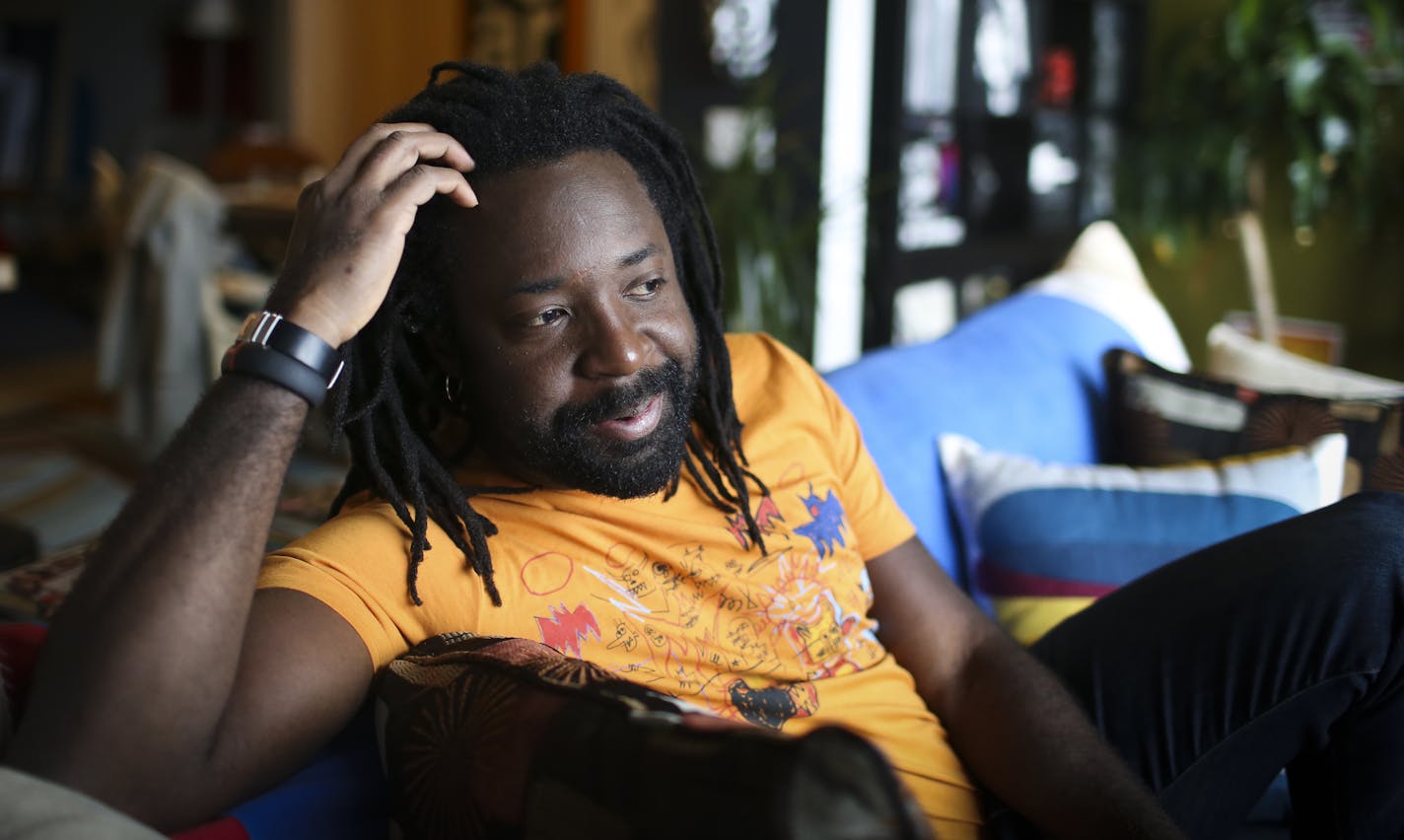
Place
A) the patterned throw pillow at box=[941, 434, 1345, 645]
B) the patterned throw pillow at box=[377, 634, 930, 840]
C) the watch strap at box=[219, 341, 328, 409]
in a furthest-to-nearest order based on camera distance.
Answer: the patterned throw pillow at box=[941, 434, 1345, 645], the watch strap at box=[219, 341, 328, 409], the patterned throw pillow at box=[377, 634, 930, 840]

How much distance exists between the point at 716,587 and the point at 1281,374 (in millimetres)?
1206

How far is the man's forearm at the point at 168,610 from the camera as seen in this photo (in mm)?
779

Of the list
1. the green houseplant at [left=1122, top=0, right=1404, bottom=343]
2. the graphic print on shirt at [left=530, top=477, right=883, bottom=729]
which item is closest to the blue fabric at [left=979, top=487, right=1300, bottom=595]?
the graphic print on shirt at [left=530, top=477, right=883, bottom=729]

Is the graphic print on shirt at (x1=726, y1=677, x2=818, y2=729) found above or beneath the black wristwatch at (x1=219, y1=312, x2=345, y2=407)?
beneath

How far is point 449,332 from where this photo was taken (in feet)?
3.82

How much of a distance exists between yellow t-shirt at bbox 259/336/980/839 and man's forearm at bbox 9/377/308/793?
10 centimetres

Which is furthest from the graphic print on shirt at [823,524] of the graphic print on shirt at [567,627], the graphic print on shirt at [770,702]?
the graphic print on shirt at [567,627]

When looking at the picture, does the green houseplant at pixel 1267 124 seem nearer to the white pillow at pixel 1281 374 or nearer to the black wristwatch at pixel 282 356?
the white pillow at pixel 1281 374

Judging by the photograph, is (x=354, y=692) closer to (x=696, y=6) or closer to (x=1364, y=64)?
(x=696, y=6)

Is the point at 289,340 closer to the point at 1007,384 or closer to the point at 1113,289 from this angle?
the point at 1007,384

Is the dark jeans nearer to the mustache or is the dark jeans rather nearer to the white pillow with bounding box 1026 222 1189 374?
the mustache

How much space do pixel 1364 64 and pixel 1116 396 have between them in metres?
2.63

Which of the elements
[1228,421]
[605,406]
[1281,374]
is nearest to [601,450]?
[605,406]

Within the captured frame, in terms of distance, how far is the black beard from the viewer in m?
1.10
